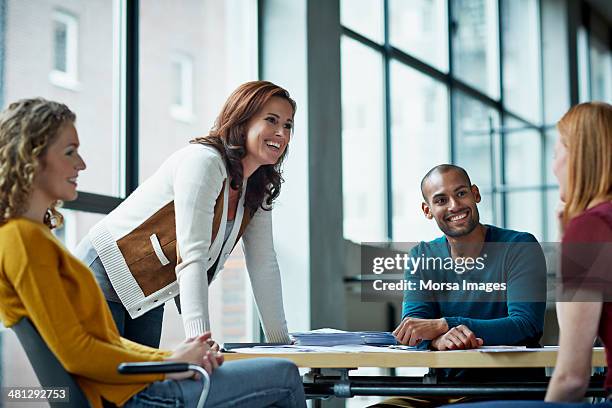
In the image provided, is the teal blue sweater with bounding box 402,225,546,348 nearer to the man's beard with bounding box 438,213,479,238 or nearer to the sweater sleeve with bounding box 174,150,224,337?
the man's beard with bounding box 438,213,479,238

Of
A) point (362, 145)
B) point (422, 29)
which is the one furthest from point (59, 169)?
point (422, 29)

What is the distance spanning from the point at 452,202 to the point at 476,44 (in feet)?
17.5

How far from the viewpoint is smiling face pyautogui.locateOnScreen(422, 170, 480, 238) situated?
114 inches

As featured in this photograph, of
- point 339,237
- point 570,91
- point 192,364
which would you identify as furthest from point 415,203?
point 192,364

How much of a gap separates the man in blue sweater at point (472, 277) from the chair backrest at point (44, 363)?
1020 millimetres

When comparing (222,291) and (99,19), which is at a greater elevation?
(99,19)

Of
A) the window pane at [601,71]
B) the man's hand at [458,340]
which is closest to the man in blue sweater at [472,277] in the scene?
the man's hand at [458,340]

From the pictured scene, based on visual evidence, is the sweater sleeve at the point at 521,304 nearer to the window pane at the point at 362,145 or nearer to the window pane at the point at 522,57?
the window pane at the point at 362,145

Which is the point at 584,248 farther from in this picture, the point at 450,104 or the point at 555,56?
the point at 555,56

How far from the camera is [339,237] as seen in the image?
5207 millimetres

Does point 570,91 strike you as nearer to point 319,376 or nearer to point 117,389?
point 319,376

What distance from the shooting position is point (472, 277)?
2.79 meters

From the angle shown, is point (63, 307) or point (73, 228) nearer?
point (63, 307)

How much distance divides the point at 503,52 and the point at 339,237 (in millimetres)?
4135
